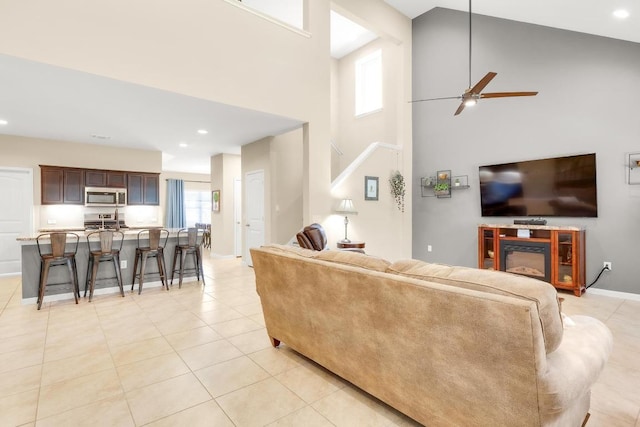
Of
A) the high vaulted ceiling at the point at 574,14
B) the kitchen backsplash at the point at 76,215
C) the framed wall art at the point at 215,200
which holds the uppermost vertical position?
the high vaulted ceiling at the point at 574,14

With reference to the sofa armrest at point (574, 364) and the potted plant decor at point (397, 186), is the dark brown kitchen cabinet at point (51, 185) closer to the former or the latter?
the potted plant decor at point (397, 186)

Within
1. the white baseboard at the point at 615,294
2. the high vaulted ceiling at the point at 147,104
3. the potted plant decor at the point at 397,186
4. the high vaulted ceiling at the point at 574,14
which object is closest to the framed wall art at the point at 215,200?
the high vaulted ceiling at the point at 147,104

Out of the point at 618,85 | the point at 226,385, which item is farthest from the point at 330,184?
the point at 618,85

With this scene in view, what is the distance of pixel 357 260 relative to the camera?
1.94 metres

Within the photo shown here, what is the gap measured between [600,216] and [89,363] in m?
6.38

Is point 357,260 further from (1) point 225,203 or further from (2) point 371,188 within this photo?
(1) point 225,203

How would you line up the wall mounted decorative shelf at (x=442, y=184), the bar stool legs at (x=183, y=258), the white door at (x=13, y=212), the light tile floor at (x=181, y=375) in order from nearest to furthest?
the light tile floor at (x=181, y=375) < the bar stool legs at (x=183, y=258) < the white door at (x=13, y=212) < the wall mounted decorative shelf at (x=442, y=184)

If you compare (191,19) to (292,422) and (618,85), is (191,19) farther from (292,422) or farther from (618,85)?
(618,85)

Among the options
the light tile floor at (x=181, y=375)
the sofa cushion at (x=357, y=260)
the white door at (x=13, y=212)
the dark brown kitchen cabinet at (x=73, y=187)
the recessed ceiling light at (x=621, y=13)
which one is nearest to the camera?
the sofa cushion at (x=357, y=260)

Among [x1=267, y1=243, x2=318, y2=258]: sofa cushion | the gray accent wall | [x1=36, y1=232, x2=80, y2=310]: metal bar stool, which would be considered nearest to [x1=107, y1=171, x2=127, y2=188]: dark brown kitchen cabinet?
[x1=36, y1=232, x2=80, y2=310]: metal bar stool

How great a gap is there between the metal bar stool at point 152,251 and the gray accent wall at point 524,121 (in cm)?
504

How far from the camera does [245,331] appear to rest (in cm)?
327

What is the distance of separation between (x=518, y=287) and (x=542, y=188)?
481 centimetres

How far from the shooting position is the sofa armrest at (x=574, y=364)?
1.23m
